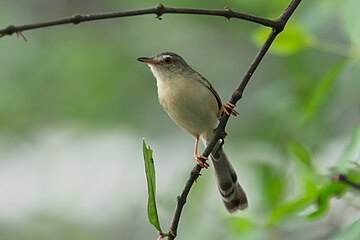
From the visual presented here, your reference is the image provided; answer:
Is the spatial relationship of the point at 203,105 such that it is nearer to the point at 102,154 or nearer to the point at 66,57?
the point at 66,57

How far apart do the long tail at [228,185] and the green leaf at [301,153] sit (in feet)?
1.93

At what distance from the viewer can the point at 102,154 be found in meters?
7.83

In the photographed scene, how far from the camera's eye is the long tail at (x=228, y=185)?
441cm

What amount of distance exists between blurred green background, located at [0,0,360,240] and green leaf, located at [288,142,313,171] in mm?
800

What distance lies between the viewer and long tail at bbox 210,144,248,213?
4410mm

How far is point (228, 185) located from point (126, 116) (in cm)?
259

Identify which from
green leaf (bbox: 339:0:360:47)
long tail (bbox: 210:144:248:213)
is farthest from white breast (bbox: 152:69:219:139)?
green leaf (bbox: 339:0:360:47)

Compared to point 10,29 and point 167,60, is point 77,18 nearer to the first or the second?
point 10,29

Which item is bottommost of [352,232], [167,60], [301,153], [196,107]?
[352,232]

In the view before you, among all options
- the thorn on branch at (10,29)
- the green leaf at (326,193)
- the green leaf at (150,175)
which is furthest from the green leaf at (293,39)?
the thorn on branch at (10,29)

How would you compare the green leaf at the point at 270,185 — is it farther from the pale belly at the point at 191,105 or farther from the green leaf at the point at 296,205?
the green leaf at the point at 296,205

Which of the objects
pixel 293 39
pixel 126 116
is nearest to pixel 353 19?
pixel 293 39

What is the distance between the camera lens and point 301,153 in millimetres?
3748

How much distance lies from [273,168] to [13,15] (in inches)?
173
